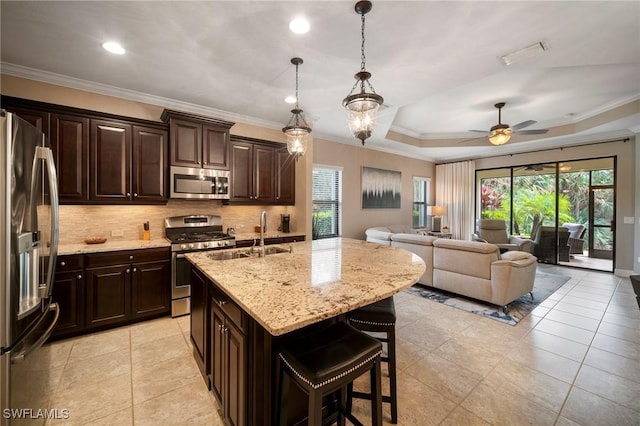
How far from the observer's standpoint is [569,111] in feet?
15.5

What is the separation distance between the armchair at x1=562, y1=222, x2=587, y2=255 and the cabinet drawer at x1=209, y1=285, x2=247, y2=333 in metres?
7.62

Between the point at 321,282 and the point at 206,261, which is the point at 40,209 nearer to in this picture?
the point at 206,261

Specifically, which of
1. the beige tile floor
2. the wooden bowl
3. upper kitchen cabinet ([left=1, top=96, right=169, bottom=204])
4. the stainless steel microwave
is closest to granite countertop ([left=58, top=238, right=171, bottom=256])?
the wooden bowl

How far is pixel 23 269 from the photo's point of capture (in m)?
1.40

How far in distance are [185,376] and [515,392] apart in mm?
2609

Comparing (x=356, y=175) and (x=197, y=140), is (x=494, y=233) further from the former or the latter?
(x=197, y=140)

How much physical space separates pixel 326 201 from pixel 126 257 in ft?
11.8

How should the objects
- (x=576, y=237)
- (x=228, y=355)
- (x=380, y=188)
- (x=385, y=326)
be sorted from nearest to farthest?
(x=228, y=355), (x=385, y=326), (x=576, y=237), (x=380, y=188)

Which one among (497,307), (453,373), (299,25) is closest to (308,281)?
(453,373)

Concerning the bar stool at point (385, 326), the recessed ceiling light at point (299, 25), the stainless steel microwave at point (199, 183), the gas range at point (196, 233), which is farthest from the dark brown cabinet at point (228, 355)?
the stainless steel microwave at point (199, 183)

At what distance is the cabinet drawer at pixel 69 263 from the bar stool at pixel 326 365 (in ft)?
8.72

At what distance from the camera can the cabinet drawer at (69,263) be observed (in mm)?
2639

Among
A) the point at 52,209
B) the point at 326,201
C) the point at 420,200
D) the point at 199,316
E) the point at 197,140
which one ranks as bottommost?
the point at 199,316

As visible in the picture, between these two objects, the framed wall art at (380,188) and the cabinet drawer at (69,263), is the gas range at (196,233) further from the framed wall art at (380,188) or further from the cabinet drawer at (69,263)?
the framed wall art at (380,188)
